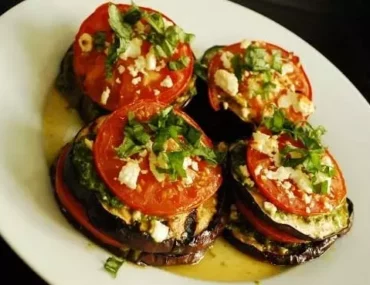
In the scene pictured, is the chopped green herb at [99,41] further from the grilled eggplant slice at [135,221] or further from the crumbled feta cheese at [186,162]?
the crumbled feta cheese at [186,162]

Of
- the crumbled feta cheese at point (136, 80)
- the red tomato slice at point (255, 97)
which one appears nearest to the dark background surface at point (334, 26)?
the red tomato slice at point (255, 97)

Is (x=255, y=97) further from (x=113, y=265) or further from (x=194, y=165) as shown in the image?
(x=113, y=265)

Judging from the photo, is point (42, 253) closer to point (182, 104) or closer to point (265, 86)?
point (182, 104)

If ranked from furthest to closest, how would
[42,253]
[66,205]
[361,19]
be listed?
[361,19] < [66,205] < [42,253]

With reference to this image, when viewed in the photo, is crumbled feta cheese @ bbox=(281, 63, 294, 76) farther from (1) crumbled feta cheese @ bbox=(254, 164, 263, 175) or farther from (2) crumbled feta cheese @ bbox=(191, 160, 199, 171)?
(2) crumbled feta cheese @ bbox=(191, 160, 199, 171)

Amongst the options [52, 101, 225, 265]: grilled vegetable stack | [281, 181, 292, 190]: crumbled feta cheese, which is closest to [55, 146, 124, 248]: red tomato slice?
[52, 101, 225, 265]: grilled vegetable stack

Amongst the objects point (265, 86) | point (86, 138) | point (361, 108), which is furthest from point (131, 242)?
point (361, 108)
